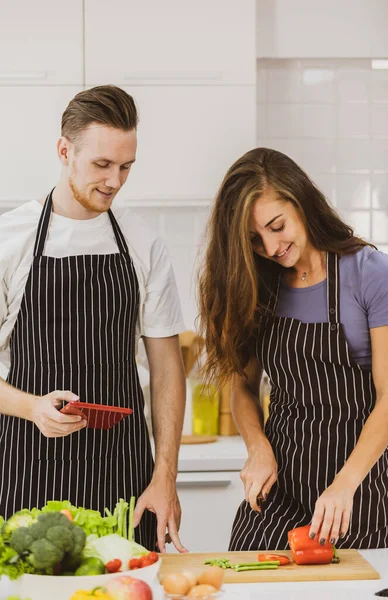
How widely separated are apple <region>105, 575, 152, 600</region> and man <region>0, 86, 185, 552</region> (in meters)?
0.67

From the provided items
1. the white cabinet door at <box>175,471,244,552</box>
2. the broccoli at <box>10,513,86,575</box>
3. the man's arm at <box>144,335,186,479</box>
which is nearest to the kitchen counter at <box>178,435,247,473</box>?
the white cabinet door at <box>175,471,244,552</box>

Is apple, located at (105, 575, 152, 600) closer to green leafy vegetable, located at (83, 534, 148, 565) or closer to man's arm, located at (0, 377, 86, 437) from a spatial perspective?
green leafy vegetable, located at (83, 534, 148, 565)

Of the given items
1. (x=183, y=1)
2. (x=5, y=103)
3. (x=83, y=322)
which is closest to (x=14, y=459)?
(x=83, y=322)

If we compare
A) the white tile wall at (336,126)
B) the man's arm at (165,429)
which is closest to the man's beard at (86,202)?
the man's arm at (165,429)

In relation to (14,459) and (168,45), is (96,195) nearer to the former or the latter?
(14,459)

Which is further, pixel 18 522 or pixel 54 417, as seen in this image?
pixel 54 417

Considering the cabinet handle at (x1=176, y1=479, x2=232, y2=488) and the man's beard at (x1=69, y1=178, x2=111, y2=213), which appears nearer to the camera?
the man's beard at (x1=69, y1=178, x2=111, y2=213)

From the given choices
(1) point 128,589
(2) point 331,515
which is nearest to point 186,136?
(2) point 331,515

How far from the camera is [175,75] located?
10.9 feet

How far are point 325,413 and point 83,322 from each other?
61cm

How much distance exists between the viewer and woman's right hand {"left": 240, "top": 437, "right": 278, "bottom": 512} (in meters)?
1.88

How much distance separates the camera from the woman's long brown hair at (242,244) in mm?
1896

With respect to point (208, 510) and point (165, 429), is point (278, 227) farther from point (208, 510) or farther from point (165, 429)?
point (208, 510)

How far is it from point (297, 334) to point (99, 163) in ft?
1.99
